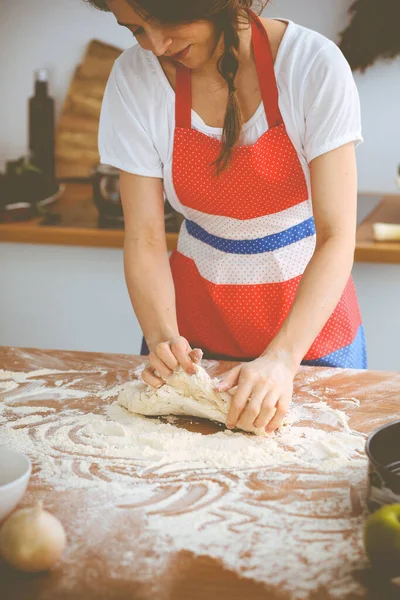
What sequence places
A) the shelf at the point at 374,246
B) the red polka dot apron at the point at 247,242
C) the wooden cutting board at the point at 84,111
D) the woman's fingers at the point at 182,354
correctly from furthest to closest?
the wooden cutting board at the point at 84,111, the shelf at the point at 374,246, the red polka dot apron at the point at 247,242, the woman's fingers at the point at 182,354

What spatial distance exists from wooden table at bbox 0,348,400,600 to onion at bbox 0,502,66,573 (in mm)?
24

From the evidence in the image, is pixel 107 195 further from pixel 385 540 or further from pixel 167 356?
pixel 385 540

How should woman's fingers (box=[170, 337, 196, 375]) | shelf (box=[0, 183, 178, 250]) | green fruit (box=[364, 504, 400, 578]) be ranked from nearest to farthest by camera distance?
green fruit (box=[364, 504, 400, 578]) → woman's fingers (box=[170, 337, 196, 375]) → shelf (box=[0, 183, 178, 250])

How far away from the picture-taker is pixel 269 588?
809 mm

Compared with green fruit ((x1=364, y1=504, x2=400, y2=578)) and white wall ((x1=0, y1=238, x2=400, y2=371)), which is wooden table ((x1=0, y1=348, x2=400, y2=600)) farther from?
white wall ((x1=0, y1=238, x2=400, y2=371))

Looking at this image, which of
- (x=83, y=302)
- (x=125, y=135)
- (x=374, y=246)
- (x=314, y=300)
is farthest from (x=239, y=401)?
(x=83, y=302)

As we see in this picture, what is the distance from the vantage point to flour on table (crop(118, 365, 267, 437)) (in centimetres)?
123

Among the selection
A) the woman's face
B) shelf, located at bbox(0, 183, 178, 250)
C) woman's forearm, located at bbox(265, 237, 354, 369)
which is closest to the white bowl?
woman's forearm, located at bbox(265, 237, 354, 369)

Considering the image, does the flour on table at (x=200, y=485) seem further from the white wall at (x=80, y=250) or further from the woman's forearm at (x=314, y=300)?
the white wall at (x=80, y=250)

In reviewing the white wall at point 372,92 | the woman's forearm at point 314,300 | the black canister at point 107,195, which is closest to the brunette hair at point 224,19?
the woman's forearm at point 314,300

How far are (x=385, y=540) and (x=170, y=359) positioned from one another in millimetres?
562

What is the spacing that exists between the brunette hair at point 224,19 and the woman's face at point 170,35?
0.06 ft

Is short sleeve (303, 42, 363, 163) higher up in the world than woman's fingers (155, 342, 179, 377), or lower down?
higher up

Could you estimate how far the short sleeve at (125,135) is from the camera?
1.52 m
